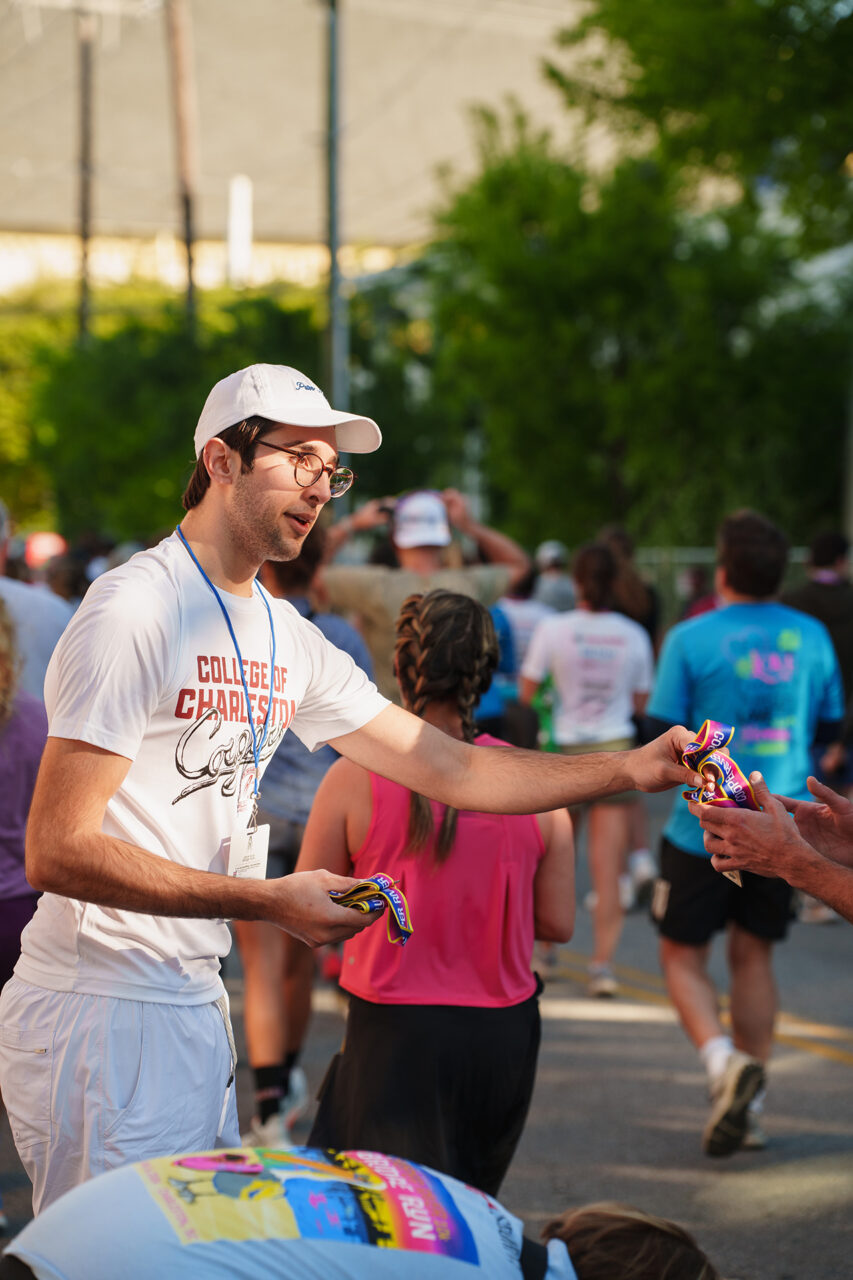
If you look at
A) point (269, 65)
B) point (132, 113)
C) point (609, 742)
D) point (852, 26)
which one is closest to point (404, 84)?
point (269, 65)

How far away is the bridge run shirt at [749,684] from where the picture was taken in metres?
5.37

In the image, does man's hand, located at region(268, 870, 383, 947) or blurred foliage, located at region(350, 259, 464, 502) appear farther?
blurred foliage, located at region(350, 259, 464, 502)

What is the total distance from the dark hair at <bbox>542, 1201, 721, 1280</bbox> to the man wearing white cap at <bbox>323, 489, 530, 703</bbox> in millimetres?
3730

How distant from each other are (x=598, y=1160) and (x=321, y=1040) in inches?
67.5

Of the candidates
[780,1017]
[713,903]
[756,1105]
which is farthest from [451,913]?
[780,1017]

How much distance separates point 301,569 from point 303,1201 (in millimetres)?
3611

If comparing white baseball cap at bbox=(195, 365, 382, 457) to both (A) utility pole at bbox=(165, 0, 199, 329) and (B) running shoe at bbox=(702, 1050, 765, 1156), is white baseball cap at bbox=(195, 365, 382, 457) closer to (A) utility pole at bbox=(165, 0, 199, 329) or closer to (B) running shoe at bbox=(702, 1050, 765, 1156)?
(B) running shoe at bbox=(702, 1050, 765, 1156)

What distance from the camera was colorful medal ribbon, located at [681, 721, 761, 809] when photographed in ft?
9.50

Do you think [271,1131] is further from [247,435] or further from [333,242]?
[333,242]

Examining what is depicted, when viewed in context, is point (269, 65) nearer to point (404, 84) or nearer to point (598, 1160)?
point (404, 84)

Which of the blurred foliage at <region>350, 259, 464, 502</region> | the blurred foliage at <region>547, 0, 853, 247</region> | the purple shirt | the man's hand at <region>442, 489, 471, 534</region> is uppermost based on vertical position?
the blurred foliage at <region>547, 0, 853, 247</region>

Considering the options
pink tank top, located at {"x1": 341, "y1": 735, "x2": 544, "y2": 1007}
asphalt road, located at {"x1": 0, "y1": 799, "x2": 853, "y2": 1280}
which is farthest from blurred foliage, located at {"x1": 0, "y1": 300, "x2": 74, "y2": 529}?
pink tank top, located at {"x1": 341, "y1": 735, "x2": 544, "y2": 1007}

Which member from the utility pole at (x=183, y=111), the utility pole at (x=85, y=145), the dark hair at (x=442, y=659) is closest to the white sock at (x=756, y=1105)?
the dark hair at (x=442, y=659)

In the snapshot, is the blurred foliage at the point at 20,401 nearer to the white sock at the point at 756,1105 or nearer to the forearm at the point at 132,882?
the white sock at the point at 756,1105
